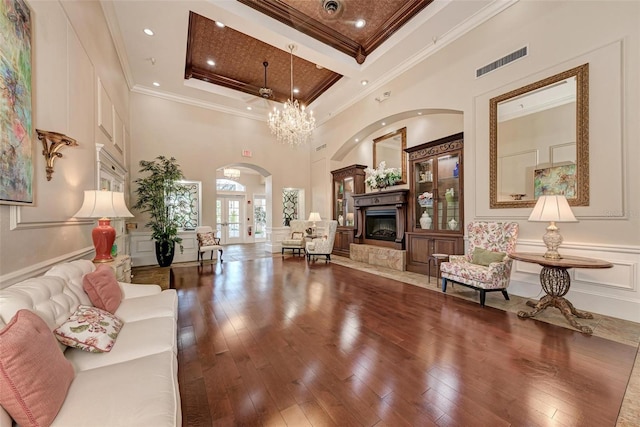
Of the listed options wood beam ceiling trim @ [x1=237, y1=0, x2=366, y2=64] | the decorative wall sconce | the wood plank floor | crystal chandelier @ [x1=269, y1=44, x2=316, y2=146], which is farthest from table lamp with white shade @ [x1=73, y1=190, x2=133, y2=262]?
wood beam ceiling trim @ [x1=237, y1=0, x2=366, y2=64]

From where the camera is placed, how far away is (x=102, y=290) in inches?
76.2

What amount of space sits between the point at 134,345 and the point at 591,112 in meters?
5.08

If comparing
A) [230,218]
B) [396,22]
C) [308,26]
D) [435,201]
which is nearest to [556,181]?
[435,201]

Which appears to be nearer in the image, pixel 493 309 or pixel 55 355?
pixel 55 355

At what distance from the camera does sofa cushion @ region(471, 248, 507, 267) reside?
3.45 m

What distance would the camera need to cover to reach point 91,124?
9.93 feet

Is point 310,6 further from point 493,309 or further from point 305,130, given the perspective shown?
point 493,309

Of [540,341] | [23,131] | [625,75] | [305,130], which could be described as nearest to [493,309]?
[540,341]

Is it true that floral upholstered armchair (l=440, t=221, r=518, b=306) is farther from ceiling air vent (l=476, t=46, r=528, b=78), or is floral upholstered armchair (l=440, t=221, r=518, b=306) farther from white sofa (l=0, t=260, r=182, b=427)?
white sofa (l=0, t=260, r=182, b=427)

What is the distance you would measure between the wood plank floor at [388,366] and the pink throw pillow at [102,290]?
728mm

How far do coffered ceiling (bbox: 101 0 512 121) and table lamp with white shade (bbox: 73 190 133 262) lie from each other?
3.03 metres

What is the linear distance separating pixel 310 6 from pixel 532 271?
5285 mm

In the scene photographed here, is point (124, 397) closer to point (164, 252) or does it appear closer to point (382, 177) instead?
point (164, 252)

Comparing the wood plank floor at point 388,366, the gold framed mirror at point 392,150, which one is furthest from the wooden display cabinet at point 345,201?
the wood plank floor at point 388,366
